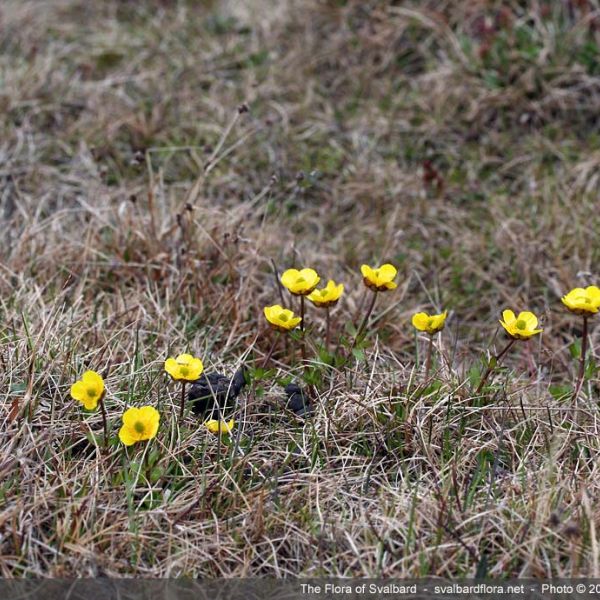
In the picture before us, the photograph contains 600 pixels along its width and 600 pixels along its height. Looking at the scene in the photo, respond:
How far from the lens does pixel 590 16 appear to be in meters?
4.57

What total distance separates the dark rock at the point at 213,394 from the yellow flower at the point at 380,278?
0.50m

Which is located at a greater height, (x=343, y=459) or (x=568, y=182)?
(x=343, y=459)

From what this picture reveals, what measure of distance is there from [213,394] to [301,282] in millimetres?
Result: 425

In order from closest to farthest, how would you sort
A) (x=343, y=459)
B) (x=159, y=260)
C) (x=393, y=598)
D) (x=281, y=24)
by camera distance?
(x=393, y=598)
(x=343, y=459)
(x=159, y=260)
(x=281, y=24)

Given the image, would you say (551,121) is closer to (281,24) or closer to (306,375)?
(281,24)

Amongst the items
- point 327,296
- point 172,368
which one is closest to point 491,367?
point 327,296

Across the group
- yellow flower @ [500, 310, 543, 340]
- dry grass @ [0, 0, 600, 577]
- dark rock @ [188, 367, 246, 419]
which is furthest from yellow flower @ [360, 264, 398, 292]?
dark rock @ [188, 367, 246, 419]

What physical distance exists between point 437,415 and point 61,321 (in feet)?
4.17

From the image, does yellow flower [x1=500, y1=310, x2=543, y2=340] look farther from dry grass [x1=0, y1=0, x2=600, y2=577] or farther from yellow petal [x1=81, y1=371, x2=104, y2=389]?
yellow petal [x1=81, y1=371, x2=104, y2=389]

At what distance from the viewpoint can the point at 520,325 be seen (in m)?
2.44

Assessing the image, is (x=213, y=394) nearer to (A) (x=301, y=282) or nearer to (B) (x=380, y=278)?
(A) (x=301, y=282)

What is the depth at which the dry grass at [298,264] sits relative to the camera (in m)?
2.10

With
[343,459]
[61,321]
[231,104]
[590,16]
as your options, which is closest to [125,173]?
[231,104]

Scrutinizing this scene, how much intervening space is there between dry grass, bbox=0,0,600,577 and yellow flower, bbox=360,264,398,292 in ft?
0.80
